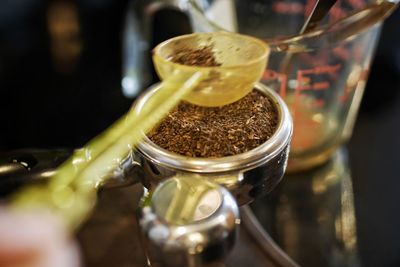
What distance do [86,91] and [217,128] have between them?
503mm

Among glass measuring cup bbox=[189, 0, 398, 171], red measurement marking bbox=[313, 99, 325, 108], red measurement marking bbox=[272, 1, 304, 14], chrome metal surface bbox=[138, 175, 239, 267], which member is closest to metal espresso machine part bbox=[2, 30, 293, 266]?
chrome metal surface bbox=[138, 175, 239, 267]

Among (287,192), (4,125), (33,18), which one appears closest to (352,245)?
(287,192)

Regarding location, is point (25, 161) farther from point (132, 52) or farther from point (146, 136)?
point (132, 52)

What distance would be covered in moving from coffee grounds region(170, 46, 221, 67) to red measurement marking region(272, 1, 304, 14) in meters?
0.41

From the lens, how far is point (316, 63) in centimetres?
64

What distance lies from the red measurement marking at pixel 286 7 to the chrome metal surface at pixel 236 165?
1.43 ft

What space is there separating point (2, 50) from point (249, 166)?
0.64 m

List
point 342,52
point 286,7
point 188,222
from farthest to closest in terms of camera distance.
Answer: point 286,7 < point 342,52 < point 188,222

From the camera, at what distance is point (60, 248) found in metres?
0.28

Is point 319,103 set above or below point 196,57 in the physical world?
below

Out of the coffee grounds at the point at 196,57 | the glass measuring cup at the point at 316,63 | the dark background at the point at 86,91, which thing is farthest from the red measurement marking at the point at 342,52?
the coffee grounds at the point at 196,57

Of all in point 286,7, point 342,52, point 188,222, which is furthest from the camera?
point 286,7

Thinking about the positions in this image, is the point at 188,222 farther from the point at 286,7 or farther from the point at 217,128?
the point at 286,7

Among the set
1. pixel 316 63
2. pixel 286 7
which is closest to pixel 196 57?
pixel 316 63
